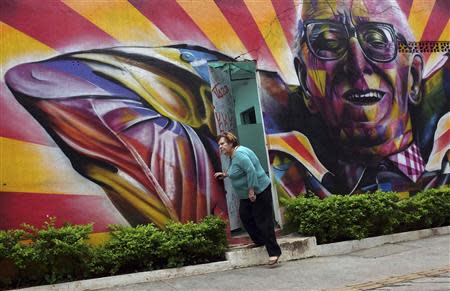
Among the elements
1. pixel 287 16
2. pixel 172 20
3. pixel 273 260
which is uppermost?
pixel 287 16

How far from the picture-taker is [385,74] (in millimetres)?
8805

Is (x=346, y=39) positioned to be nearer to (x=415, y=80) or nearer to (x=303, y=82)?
(x=303, y=82)

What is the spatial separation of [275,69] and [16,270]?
4.58m

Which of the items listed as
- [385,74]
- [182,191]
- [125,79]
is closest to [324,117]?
[385,74]

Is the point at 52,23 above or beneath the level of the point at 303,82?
above

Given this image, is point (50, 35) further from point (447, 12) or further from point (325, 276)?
point (447, 12)

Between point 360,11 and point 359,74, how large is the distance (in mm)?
1102

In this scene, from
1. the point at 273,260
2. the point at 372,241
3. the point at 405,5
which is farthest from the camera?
the point at 405,5

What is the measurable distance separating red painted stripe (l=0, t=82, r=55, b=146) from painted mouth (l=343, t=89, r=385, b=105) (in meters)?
4.79

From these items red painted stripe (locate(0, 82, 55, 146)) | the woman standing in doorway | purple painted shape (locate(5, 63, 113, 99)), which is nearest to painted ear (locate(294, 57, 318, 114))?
the woman standing in doorway

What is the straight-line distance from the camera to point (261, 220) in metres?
6.73

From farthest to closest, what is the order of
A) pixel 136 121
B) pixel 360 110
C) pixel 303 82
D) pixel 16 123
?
pixel 360 110 → pixel 303 82 → pixel 136 121 → pixel 16 123

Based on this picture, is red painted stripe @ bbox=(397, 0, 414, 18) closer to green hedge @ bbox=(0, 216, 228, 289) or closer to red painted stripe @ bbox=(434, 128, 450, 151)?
red painted stripe @ bbox=(434, 128, 450, 151)

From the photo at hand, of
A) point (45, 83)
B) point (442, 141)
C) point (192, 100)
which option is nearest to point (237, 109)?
point (192, 100)
